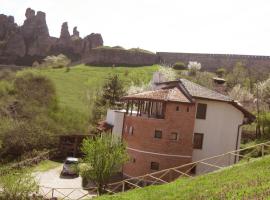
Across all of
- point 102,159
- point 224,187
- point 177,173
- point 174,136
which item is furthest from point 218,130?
point 224,187

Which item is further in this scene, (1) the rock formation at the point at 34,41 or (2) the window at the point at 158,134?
(1) the rock formation at the point at 34,41

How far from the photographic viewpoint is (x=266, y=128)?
4994 centimetres

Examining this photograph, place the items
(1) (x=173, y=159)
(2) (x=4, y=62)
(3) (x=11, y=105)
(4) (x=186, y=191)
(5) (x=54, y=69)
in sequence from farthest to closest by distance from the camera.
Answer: (2) (x=4, y=62)
(5) (x=54, y=69)
(3) (x=11, y=105)
(1) (x=173, y=159)
(4) (x=186, y=191)

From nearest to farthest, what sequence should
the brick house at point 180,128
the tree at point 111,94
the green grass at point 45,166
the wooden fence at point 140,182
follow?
the wooden fence at point 140,182 < the brick house at point 180,128 < the green grass at point 45,166 < the tree at point 111,94

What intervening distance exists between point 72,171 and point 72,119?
16413 mm

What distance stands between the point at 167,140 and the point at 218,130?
504 cm

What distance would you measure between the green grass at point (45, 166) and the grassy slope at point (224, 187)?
21.1 meters

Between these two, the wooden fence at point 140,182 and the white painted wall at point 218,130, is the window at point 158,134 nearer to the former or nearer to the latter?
the wooden fence at point 140,182

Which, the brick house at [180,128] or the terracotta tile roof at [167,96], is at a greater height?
the terracotta tile roof at [167,96]

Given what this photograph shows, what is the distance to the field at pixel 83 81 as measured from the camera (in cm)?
6988

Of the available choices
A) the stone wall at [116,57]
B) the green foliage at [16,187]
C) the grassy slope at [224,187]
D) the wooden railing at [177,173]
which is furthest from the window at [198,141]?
the stone wall at [116,57]

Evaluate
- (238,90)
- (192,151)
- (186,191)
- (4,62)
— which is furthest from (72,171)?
(4,62)

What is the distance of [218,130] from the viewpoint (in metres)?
38.3

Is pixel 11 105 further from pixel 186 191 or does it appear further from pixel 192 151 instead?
pixel 186 191
